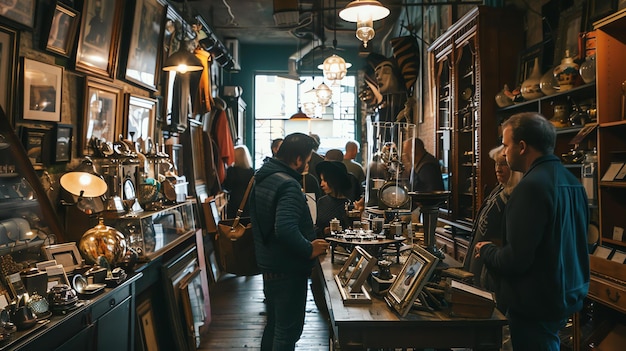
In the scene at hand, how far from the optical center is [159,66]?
4.94m

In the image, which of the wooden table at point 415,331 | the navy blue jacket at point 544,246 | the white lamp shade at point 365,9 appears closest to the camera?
the navy blue jacket at point 544,246

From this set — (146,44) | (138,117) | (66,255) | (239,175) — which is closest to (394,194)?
(66,255)

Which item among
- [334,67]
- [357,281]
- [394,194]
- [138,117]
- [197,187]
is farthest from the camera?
[197,187]

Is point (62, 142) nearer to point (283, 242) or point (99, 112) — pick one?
point (99, 112)

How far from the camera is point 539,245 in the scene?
1973 mm

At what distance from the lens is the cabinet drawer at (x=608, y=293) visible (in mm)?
2532

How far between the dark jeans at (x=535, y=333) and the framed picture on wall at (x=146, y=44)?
353 cm

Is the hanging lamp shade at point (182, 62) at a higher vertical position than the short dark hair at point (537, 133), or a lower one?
higher

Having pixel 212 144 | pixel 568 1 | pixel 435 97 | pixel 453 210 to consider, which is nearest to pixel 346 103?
pixel 212 144

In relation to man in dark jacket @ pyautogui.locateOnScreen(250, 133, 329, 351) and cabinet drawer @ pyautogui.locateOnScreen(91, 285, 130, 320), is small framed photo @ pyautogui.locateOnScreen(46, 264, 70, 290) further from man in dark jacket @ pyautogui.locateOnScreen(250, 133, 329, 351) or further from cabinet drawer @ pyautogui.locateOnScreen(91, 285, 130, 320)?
man in dark jacket @ pyautogui.locateOnScreen(250, 133, 329, 351)

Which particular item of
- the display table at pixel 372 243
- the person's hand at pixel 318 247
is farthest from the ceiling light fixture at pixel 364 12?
the person's hand at pixel 318 247

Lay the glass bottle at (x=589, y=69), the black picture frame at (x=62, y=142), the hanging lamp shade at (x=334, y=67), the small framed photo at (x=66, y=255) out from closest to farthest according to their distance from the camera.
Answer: the small framed photo at (x=66, y=255) → the glass bottle at (x=589, y=69) → the black picture frame at (x=62, y=142) → the hanging lamp shade at (x=334, y=67)

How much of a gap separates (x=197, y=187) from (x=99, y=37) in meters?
3.08

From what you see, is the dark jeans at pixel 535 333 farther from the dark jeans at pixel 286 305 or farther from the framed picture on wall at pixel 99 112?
the framed picture on wall at pixel 99 112
